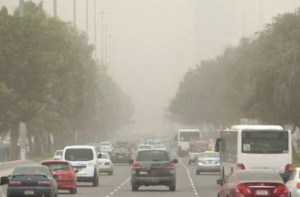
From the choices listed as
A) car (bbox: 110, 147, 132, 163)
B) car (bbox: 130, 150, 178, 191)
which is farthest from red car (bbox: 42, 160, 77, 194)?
car (bbox: 110, 147, 132, 163)

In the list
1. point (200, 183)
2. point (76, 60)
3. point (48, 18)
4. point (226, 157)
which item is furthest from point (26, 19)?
point (226, 157)

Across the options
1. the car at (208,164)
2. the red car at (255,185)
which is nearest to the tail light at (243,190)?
the red car at (255,185)

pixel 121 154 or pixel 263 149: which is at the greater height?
pixel 263 149

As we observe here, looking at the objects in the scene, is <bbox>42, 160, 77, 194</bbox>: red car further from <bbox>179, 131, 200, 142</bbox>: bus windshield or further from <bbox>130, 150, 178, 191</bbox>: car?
<bbox>179, 131, 200, 142</bbox>: bus windshield

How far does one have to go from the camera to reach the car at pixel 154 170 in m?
50.3

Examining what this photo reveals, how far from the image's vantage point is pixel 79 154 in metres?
55.4

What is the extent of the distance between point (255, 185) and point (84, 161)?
76.6ft

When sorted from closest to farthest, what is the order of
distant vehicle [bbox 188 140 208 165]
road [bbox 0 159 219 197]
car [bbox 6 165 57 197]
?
car [bbox 6 165 57 197]
road [bbox 0 159 219 197]
distant vehicle [bbox 188 140 208 165]

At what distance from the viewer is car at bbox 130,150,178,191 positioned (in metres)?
50.3

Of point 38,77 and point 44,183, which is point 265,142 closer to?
point 44,183

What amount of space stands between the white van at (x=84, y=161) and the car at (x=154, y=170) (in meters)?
4.27

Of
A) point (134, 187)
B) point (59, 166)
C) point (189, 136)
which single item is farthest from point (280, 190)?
point (189, 136)

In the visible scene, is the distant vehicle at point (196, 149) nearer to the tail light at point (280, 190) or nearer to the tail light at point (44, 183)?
the tail light at point (44, 183)

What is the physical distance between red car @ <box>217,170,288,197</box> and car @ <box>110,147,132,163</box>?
65.3m
